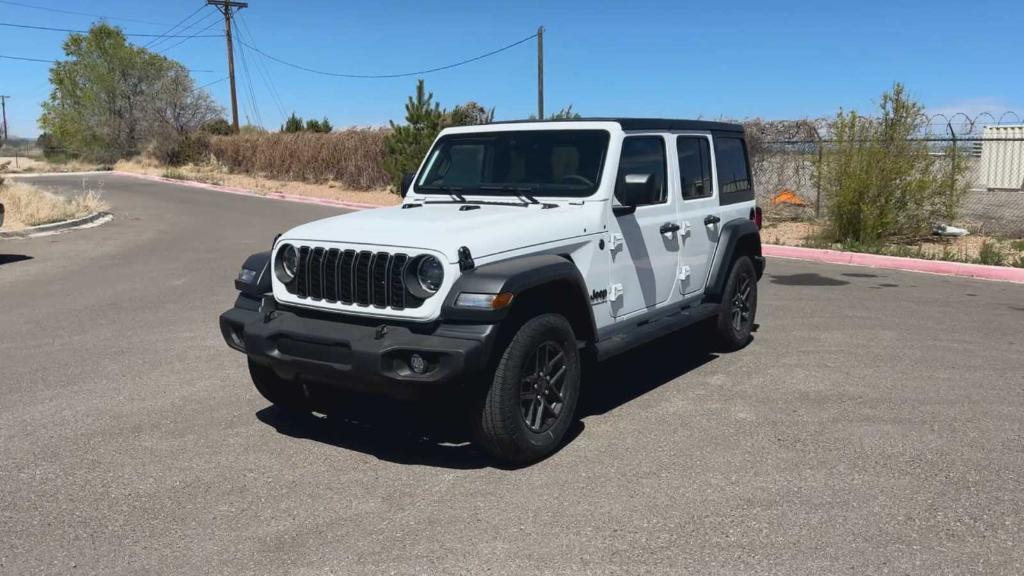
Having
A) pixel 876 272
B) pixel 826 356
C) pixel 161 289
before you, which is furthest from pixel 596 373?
pixel 876 272

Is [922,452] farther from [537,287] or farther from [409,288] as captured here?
[409,288]

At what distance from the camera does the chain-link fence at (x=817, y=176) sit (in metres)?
14.4

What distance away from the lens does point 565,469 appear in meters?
4.56

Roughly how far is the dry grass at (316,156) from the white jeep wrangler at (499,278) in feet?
66.9

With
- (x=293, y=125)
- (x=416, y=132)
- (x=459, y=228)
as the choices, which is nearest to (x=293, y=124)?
(x=293, y=125)

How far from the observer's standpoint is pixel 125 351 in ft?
23.6

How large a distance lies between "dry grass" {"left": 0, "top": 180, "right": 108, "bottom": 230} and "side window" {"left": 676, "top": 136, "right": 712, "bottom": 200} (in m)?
15.0

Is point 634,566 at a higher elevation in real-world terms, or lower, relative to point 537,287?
lower

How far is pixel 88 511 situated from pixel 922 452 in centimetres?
442

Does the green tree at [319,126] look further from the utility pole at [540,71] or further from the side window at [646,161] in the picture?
the side window at [646,161]

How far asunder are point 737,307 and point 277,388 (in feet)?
12.7

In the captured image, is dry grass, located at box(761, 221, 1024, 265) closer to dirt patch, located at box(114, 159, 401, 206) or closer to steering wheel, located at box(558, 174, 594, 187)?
steering wheel, located at box(558, 174, 594, 187)

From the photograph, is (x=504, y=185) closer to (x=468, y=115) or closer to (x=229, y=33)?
(x=468, y=115)

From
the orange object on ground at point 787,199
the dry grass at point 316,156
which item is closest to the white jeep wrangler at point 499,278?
the orange object on ground at point 787,199
